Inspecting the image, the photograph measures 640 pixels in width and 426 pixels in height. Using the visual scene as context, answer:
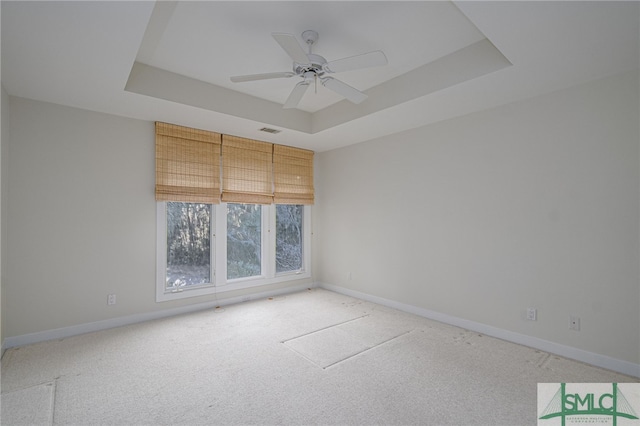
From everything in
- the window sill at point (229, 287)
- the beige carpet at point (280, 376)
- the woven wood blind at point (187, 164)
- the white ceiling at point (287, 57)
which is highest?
the white ceiling at point (287, 57)

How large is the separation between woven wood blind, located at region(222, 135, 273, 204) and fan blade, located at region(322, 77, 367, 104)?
85.8 inches

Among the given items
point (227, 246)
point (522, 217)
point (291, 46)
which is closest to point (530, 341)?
point (522, 217)

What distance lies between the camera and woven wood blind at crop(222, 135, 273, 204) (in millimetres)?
4348

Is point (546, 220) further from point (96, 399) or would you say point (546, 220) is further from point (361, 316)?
point (96, 399)

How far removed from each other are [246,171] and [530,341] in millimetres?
3940

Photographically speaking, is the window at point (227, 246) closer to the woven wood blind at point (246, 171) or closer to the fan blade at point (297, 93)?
the woven wood blind at point (246, 171)

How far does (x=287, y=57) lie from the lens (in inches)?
113

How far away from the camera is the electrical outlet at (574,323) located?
2.75 m

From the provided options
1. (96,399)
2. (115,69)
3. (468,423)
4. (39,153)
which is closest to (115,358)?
(96,399)

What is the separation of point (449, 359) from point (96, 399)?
275 centimetres

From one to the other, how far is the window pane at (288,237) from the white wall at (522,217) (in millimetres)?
1265

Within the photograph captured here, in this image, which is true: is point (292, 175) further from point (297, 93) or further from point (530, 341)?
point (530, 341)

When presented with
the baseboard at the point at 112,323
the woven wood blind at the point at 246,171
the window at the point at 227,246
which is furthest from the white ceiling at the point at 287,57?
the baseboard at the point at 112,323

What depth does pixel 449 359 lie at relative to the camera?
8.99 feet
